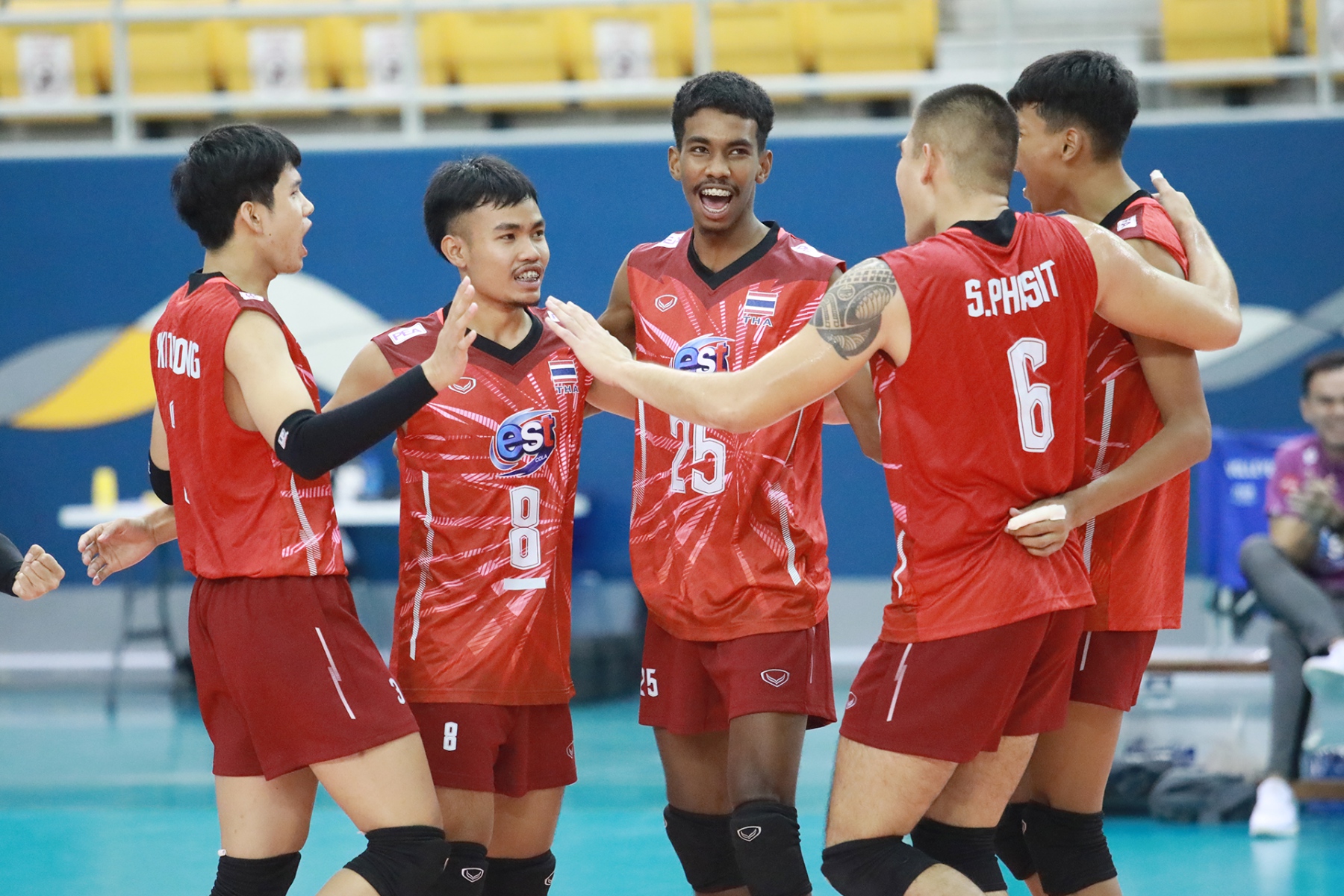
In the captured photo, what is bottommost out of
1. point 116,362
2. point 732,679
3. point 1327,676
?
point 1327,676

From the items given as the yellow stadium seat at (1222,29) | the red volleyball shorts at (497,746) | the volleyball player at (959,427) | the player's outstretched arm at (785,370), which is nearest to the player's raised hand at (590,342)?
the player's outstretched arm at (785,370)

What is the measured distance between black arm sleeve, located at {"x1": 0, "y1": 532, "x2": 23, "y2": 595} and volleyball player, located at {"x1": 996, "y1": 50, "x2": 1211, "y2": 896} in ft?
9.01

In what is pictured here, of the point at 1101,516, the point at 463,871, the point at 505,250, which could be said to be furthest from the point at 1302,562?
the point at 463,871

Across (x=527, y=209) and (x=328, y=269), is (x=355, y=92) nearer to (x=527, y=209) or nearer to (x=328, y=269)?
(x=328, y=269)

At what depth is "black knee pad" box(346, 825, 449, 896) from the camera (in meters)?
3.31

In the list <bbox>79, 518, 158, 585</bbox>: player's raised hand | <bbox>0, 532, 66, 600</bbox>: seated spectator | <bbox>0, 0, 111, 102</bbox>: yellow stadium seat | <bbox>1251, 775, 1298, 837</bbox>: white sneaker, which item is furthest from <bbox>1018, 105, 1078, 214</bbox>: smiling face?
<bbox>0, 0, 111, 102</bbox>: yellow stadium seat

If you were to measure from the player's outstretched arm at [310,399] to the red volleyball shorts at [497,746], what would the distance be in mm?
815

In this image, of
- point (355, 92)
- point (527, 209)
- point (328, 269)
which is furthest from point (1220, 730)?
point (355, 92)

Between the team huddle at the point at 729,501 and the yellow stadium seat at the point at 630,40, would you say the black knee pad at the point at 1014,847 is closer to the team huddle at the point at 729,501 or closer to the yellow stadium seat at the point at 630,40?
the team huddle at the point at 729,501

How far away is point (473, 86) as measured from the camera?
37.6ft

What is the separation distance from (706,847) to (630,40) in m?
8.62

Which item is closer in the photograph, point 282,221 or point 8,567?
point 282,221

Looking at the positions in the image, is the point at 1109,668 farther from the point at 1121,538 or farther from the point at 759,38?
the point at 759,38

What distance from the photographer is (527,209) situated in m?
3.87
